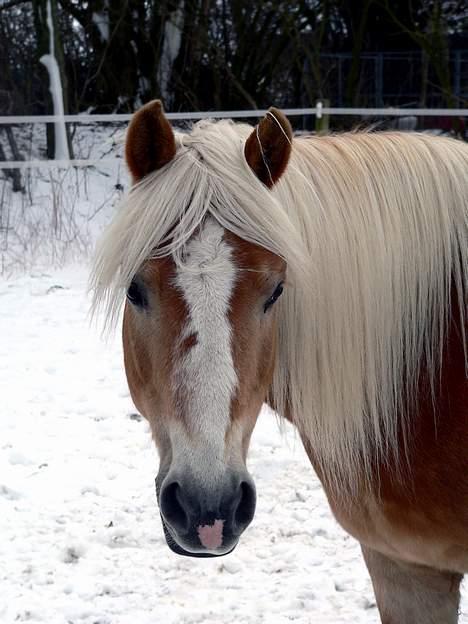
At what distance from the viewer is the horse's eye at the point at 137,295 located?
1.60 meters

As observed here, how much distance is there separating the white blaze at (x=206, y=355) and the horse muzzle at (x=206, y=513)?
0.05 metres

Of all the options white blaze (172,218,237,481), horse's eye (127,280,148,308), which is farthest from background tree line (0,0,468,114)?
white blaze (172,218,237,481)

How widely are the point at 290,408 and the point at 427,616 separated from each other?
2.43 feet

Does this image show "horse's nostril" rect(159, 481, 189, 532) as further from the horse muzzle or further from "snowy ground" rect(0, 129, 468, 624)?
"snowy ground" rect(0, 129, 468, 624)

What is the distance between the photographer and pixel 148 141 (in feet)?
5.49

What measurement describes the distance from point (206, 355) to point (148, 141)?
0.56 m

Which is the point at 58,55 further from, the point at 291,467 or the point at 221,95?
the point at 291,467

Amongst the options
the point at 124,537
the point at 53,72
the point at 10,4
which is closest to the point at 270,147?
the point at 124,537

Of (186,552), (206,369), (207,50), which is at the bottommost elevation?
(186,552)

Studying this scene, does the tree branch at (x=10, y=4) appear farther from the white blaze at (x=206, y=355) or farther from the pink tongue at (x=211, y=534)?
the pink tongue at (x=211, y=534)

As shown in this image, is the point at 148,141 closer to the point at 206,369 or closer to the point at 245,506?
the point at 206,369

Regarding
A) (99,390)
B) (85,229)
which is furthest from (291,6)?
(99,390)

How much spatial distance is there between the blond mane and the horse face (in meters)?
0.15

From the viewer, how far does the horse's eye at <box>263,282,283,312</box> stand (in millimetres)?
1601
